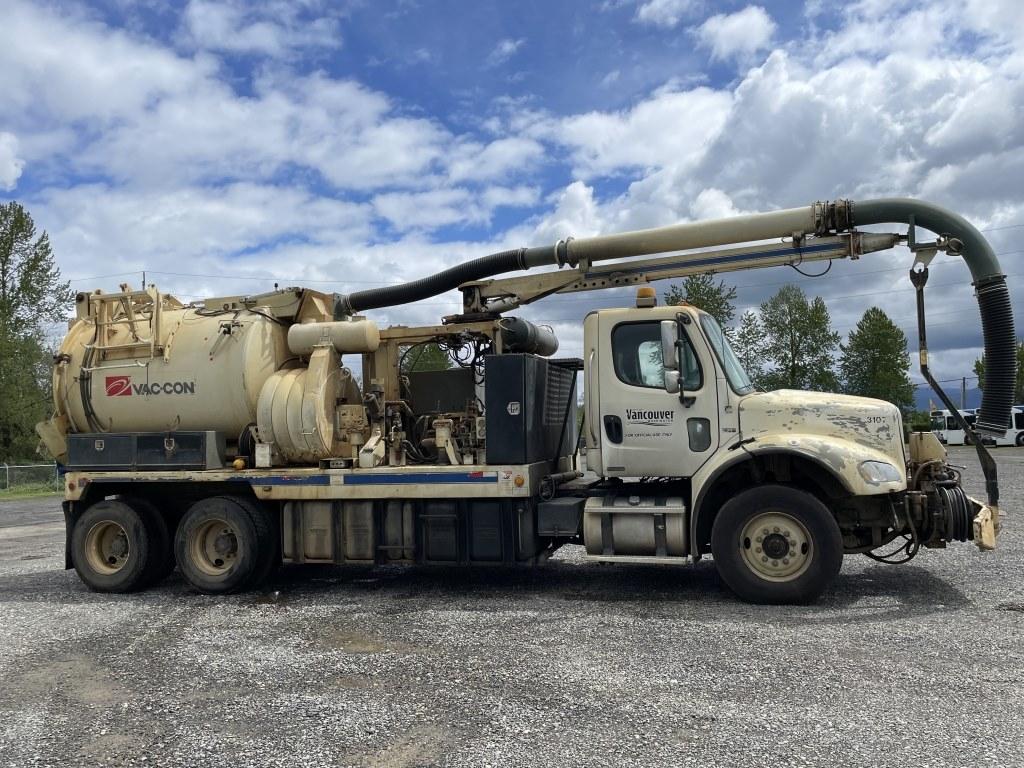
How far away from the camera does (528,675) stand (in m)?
5.47

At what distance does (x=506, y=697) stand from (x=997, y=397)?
5.76m

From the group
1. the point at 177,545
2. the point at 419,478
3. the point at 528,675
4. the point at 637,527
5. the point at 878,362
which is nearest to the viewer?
the point at 528,675

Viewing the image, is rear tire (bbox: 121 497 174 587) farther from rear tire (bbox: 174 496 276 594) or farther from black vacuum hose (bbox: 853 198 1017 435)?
black vacuum hose (bbox: 853 198 1017 435)

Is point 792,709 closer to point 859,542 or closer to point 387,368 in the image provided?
point 859,542

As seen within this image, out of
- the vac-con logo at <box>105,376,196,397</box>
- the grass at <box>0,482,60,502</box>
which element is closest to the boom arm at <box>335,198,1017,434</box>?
the vac-con logo at <box>105,376,196,397</box>

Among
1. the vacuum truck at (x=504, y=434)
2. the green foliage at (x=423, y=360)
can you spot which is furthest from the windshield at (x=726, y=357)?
the green foliage at (x=423, y=360)

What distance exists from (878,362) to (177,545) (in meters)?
40.0

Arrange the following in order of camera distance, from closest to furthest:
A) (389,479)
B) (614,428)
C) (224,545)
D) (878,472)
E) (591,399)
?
1. (878,472)
2. (614,428)
3. (591,399)
4. (389,479)
5. (224,545)

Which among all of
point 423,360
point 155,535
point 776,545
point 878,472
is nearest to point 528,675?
point 776,545

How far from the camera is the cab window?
774cm

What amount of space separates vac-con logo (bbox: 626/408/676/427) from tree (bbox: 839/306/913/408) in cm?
3699

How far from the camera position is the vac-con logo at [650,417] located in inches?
304

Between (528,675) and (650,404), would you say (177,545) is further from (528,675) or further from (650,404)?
(650,404)

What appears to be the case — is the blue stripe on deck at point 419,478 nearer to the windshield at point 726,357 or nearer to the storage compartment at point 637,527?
the storage compartment at point 637,527
